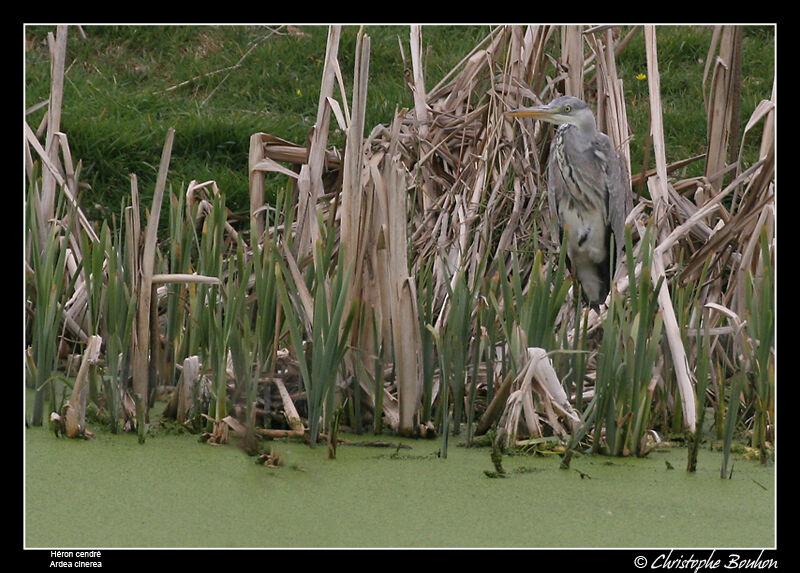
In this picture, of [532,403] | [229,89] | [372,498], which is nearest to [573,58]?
[532,403]

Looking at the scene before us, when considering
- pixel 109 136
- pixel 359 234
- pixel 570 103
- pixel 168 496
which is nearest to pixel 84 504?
pixel 168 496

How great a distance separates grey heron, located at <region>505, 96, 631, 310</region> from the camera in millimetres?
3807

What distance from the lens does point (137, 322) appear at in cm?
295

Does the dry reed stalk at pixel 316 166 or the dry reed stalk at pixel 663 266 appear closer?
the dry reed stalk at pixel 663 266

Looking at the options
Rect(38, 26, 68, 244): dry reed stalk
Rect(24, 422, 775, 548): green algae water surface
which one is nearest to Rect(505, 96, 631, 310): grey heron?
Rect(24, 422, 775, 548): green algae water surface

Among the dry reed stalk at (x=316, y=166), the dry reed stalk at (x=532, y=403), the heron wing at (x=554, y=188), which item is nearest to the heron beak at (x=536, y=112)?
the heron wing at (x=554, y=188)

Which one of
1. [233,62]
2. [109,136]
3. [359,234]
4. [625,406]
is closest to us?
[625,406]

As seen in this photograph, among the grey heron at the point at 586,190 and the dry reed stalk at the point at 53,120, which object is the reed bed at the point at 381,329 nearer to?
the dry reed stalk at the point at 53,120

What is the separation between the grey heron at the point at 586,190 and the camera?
3807 millimetres

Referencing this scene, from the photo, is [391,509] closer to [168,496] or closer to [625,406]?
[168,496]

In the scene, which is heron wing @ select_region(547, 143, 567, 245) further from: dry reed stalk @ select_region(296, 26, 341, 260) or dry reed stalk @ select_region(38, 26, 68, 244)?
dry reed stalk @ select_region(38, 26, 68, 244)

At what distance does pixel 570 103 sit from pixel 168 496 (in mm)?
2145

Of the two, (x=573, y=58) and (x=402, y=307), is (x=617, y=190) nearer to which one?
(x=573, y=58)

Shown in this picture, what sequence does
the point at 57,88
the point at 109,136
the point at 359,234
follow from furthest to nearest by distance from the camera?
the point at 109,136
the point at 57,88
the point at 359,234
